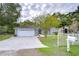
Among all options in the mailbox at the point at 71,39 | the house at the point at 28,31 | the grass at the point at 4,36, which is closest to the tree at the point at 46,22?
the house at the point at 28,31

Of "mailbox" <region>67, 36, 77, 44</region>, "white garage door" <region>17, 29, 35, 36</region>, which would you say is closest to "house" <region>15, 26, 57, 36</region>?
"white garage door" <region>17, 29, 35, 36</region>

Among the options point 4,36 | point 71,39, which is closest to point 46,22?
point 71,39

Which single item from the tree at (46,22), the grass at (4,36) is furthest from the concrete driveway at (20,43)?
the tree at (46,22)

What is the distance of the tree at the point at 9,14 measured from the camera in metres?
2.70

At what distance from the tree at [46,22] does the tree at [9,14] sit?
0.71 feet

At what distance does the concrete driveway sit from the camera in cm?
268

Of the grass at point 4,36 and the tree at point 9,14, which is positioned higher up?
the tree at point 9,14

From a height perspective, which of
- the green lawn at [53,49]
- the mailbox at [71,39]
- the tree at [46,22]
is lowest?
the green lawn at [53,49]

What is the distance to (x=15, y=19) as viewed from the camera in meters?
2.71

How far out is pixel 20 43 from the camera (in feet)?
8.87

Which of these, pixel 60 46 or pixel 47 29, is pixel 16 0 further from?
pixel 60 46

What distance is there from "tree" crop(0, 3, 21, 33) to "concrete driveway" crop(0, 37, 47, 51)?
0.11 metres

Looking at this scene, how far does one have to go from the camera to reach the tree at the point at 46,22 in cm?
269

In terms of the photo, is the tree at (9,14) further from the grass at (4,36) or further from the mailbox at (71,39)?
the mailbox at (71,39)
